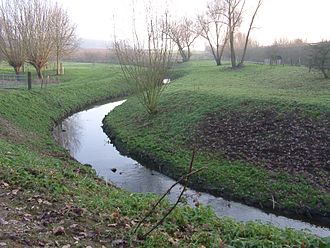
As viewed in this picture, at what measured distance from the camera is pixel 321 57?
83.4ft

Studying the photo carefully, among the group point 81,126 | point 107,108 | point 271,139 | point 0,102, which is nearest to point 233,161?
point 271,139

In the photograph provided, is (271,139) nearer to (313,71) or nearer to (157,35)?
(157,35)

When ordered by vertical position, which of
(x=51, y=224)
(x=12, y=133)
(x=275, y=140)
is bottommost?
(x=275, y=140)

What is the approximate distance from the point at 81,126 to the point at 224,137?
11283mm

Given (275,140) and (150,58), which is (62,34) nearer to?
(150,58)

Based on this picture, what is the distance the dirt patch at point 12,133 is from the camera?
15.7m

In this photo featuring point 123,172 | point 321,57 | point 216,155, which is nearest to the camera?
point 123,172

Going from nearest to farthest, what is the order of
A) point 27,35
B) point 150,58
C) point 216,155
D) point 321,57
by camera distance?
point 216,155 < point 150,58 < point 321,57 < point 27,35

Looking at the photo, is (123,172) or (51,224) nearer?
(51,224)

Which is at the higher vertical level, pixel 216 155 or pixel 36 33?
pixel 36 33

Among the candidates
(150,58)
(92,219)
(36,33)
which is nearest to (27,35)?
(36,33)

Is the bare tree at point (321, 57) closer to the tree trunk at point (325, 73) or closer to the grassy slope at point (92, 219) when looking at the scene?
the tree trunk at point (325, 73)

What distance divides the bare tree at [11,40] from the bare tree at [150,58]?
23.3 metres

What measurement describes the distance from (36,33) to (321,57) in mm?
29246
